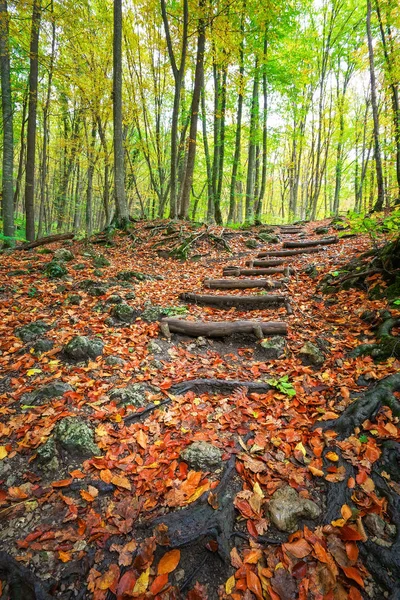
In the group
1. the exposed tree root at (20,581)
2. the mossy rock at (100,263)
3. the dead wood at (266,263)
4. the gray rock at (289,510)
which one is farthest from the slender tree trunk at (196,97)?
the exposed tree root at (20,581)

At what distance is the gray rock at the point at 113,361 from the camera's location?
3.67 m

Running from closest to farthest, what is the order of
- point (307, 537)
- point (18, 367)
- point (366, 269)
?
point (307, 537) → point (18, 367) → point (366, 269)

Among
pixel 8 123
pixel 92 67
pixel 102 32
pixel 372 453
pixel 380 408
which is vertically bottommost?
pixel 372 453

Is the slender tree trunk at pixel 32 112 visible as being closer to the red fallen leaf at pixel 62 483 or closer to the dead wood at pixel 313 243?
the dead wood at pixel 313 243

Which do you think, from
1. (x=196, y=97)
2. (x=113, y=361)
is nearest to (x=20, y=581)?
(x=113, y=361)

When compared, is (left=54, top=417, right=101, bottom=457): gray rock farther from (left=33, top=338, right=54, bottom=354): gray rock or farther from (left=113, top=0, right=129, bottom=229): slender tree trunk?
(left=113, top=0, right=129, bottom=229): slender tree trunk

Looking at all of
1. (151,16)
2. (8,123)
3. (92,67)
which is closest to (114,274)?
(8,123)

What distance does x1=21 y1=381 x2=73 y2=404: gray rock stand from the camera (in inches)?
117

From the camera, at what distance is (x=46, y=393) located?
304 centimetres

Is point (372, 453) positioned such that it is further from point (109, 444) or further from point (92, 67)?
point (92, 67)

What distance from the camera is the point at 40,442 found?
A: 8.20 feet

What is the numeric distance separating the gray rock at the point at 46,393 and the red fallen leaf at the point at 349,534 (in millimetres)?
2772

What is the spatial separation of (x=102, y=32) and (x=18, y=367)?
1664 centimetres

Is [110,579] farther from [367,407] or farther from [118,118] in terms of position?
[118,118]
